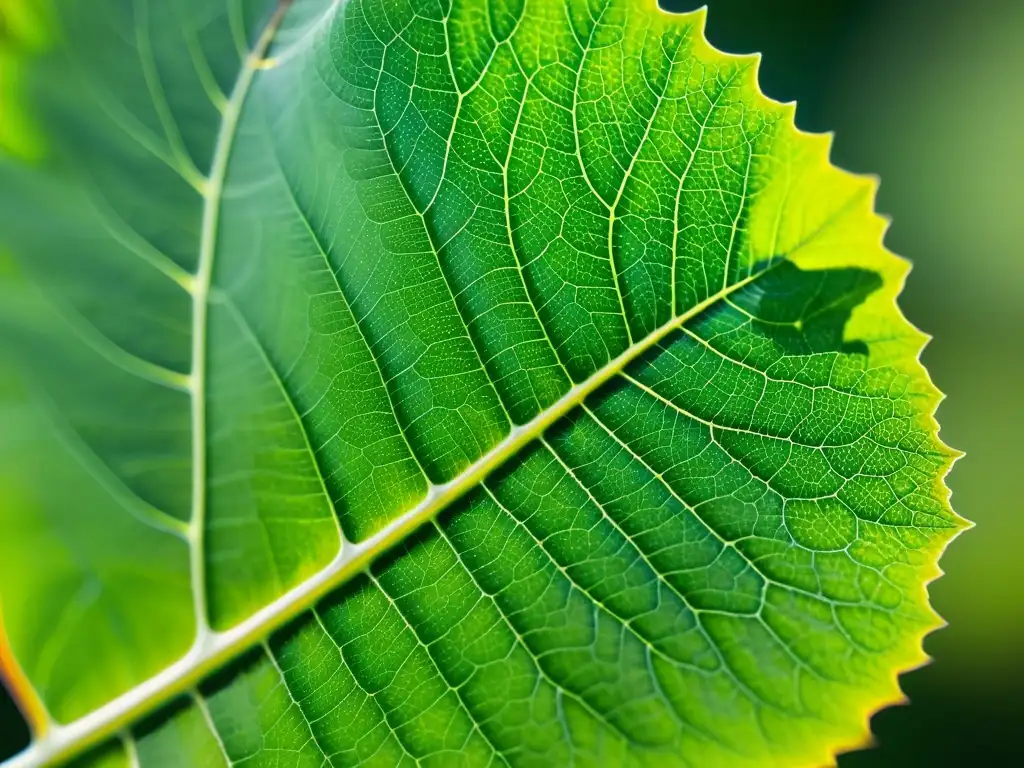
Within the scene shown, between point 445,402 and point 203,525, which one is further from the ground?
point 445,402

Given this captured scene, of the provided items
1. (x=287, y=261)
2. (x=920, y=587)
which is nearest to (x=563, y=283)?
(x=287, y=261)

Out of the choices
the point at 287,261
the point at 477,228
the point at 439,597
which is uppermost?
the point at 477,228

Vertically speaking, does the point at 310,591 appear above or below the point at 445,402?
below

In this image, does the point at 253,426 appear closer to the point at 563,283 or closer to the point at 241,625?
the point at 241,625

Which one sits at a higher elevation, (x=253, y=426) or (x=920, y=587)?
(x=920, y=587)

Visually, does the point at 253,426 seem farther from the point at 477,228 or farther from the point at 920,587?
the point at 920,587

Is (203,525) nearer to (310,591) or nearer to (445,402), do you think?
(310,591)

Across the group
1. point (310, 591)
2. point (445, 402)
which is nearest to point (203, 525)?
point (310, 591)

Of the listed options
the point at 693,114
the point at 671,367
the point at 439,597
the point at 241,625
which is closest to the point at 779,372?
the point at 671,367
